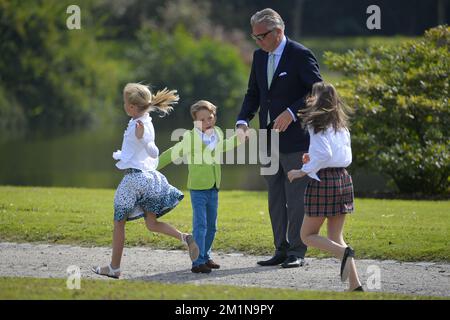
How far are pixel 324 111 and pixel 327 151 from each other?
1.09 ft

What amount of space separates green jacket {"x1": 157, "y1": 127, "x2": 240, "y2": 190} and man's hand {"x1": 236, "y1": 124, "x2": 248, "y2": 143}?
41 millimetres

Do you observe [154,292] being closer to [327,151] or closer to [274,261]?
[327,151]

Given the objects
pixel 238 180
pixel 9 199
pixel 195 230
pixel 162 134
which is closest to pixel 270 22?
pixel 195 230

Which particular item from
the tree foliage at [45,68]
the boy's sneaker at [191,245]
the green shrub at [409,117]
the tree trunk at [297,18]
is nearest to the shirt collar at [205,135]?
the boy's sneaker at [191,245]

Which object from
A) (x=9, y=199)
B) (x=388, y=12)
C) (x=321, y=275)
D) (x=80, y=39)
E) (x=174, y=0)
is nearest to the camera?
(x=321, y=275)

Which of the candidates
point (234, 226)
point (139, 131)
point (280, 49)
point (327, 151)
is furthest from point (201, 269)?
point (234, 226)

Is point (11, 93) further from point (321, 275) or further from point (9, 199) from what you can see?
point (321, 275)

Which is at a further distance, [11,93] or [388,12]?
[388,12]

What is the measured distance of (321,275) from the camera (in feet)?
26.0

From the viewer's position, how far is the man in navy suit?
8.24 metres

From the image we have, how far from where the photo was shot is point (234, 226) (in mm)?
10227

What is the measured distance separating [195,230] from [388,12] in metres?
63.4

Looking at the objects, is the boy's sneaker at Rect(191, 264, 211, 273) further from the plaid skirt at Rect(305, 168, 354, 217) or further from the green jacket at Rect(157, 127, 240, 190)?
the plaid skirt at Rect(305, 168, 354, 217)

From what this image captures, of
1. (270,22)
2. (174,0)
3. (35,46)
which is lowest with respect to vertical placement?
(270,22)
